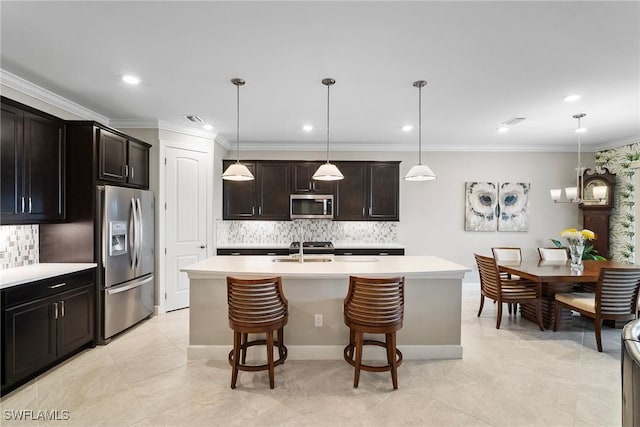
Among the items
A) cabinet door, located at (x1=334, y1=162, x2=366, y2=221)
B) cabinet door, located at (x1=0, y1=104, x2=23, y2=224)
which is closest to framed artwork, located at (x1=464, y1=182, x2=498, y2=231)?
cabinet door, located at (x1=334, y1=162, x2=366, y2=221)

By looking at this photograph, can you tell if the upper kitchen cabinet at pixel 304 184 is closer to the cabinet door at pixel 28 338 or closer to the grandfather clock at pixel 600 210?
the cabinet door at pixel 28 338

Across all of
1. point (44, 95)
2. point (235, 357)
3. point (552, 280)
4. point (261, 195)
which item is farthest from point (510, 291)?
point (44, 95)

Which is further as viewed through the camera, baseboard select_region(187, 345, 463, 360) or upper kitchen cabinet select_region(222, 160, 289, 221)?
upper kitchen cabinet select_region(222, 160, 289, 221)

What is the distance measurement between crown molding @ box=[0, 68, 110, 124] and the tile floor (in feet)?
8.96

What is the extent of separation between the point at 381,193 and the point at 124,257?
13.2 ft

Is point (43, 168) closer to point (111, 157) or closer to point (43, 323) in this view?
point (111, 157)

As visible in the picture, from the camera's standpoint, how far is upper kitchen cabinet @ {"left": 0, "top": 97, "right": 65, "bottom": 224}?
8.44 feet

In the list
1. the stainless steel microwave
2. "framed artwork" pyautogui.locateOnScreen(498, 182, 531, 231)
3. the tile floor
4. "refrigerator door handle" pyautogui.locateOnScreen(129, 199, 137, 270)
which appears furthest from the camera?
"framed artwork" pyautogui.locateOnScreen(498, 182, 531, 231)

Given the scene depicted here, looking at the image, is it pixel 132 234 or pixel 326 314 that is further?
pixel 132 234

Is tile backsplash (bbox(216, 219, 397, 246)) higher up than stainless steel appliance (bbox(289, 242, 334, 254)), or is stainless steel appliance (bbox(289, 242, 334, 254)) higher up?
tile backsplash (bbox(216, 219, 397, 246))

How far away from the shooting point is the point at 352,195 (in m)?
5.42

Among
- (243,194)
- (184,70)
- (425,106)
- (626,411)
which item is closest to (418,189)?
(425,106)

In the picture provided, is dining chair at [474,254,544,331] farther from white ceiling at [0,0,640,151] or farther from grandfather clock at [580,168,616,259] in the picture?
grandfather clock at [580,168,616,259]

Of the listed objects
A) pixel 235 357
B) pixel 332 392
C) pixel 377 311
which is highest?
pixel 377 311
